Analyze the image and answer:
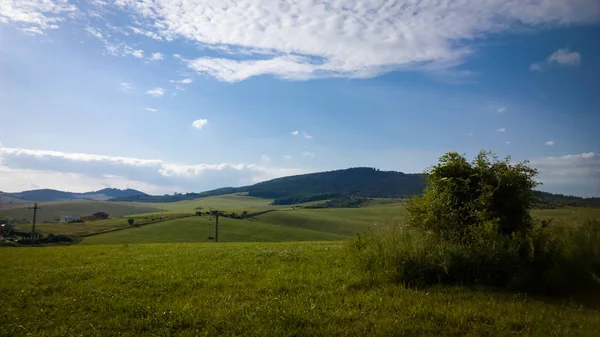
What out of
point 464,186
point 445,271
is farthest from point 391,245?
point 464,186

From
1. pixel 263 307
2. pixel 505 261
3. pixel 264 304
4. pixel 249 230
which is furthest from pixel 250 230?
pixel 263 307

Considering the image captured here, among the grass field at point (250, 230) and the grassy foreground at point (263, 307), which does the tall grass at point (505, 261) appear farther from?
the grass field at point (250, 230)

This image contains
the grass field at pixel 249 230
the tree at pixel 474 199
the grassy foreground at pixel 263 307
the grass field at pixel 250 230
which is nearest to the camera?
the grassy foreground at pixel 263 307

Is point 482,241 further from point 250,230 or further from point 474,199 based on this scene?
point 250,230

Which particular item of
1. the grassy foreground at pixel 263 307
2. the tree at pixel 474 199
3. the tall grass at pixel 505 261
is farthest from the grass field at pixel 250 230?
the grassy foreground at pixel 263 307

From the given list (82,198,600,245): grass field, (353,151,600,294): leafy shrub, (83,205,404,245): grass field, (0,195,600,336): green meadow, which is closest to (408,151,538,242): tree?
(353,151,600,294): leafy shrub

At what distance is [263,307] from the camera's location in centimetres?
998

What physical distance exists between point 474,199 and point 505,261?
3010 millimetres

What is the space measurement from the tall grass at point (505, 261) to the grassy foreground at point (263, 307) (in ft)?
2.52

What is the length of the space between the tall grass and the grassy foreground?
77 centimetres

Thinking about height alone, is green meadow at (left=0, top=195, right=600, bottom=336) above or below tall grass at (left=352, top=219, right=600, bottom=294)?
below

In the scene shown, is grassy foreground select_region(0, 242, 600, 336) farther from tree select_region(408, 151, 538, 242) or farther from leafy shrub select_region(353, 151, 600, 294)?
tree select_region(408, 151, 538, 242)

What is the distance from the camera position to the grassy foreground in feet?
28.0

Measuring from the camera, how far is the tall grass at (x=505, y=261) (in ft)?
36.6
